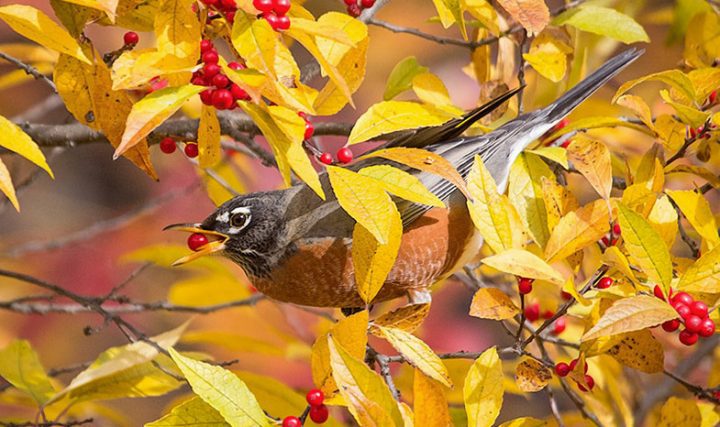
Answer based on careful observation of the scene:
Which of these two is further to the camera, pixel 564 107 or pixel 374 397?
pixel 564 107

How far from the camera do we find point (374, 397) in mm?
1237

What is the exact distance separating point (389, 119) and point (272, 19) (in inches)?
14.8

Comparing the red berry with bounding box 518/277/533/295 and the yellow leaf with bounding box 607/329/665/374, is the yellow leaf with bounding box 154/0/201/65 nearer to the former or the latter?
the red berry with bounding box 518/277/533/295

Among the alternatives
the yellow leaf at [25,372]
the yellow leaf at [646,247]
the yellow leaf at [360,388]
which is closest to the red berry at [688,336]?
the yellow leaf at [646,247]

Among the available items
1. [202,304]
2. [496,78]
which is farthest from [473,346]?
[496,78]

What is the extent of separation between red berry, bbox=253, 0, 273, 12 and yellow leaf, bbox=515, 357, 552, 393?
674 millimetres

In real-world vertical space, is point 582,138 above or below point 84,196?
above

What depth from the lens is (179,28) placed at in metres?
1.28

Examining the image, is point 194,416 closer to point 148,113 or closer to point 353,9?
point 148,113

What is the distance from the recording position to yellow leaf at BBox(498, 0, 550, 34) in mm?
1477

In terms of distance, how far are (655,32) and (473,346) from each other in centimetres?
162

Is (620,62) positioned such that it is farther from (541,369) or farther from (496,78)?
(541,369)

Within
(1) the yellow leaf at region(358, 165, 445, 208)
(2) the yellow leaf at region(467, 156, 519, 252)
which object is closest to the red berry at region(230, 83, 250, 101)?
(1) the yellow leaf at region(358, 165, 445, 208)

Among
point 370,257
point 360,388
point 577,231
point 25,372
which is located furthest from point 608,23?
point 25,372
